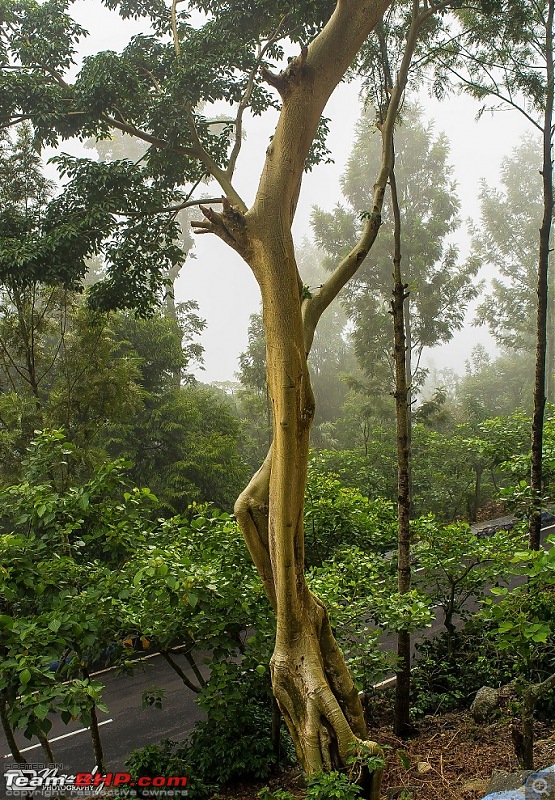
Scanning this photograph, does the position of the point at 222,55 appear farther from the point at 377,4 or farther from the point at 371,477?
the point at 371,477

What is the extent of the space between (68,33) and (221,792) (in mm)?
7357

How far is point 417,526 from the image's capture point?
21.6 ft

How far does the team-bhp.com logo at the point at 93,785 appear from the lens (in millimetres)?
4574

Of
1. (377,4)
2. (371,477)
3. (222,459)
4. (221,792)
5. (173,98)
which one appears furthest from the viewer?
(371,477)

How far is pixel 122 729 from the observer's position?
24.4 ft

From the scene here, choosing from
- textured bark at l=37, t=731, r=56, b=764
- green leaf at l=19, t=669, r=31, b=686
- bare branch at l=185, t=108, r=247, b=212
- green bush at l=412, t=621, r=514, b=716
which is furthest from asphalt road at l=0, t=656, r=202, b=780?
bare branch at l=185, t=108, r=247, b=212

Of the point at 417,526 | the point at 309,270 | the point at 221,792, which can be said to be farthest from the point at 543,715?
the point at 309,270

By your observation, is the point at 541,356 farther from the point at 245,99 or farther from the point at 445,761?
the point at 245,99

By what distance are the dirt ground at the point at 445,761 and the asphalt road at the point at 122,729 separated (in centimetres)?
201

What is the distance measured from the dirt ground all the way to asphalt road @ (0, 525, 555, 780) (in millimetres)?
2005

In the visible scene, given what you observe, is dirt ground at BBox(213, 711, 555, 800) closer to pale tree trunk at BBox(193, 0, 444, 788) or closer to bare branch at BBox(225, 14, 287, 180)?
pale tree trunk at BBox(193, 0, 444, 788)

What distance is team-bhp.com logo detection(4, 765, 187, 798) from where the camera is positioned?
4.57m

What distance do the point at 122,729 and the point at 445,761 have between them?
422 centimetres

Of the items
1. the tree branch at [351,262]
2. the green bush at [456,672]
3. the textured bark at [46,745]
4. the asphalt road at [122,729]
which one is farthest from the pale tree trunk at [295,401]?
the asphalt road at [122,729]
